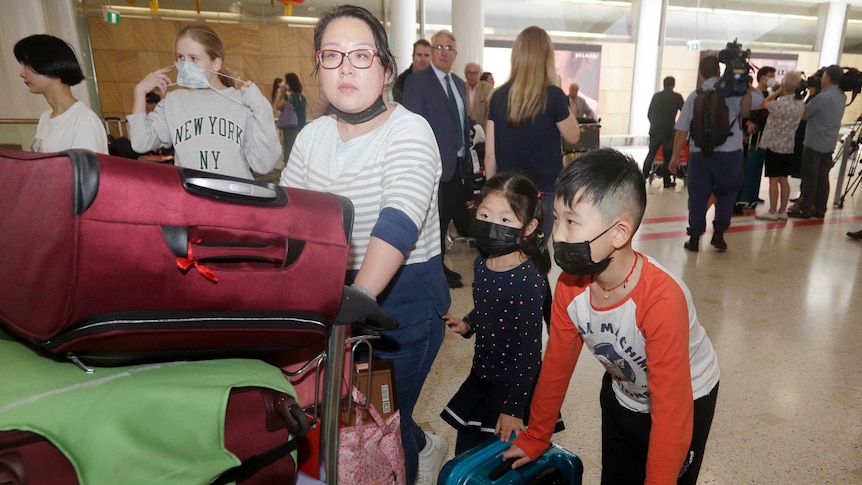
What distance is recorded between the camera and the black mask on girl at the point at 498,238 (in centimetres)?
183

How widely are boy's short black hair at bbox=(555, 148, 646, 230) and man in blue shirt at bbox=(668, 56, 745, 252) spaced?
13.2 ft

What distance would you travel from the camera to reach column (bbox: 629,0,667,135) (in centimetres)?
1448

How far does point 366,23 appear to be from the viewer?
121 cm

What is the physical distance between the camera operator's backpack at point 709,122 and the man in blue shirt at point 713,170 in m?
0.07

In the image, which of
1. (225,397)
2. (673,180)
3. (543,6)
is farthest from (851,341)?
(543,6)

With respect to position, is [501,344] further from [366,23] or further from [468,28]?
[468,28]

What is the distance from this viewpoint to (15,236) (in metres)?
0.67

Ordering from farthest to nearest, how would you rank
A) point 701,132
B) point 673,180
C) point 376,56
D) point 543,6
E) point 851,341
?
point 543,6
point 673,180
point 701,132
point 851,341
point 376,56

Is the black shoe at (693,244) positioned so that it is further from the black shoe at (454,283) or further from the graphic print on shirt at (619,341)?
the graphic print on shirt at (619,341)

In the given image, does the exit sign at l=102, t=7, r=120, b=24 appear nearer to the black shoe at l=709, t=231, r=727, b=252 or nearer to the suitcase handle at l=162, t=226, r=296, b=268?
the black shoe at l=709, t=231, r=727, b=252

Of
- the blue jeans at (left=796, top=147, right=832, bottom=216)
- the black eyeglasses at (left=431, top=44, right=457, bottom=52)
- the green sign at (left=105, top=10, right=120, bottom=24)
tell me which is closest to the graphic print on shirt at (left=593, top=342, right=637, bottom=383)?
the black eyeglasses at (left=431, top=44, right=457, bottom=52)

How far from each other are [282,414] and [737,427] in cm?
236

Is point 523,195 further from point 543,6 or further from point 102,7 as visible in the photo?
point 543,6

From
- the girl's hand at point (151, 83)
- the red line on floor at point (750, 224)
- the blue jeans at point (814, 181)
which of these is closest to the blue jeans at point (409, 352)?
the girl's hand at point (151, 83)
